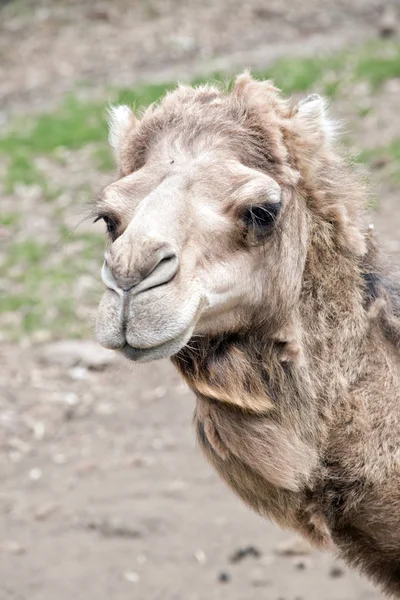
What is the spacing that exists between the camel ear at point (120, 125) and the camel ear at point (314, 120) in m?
0.73

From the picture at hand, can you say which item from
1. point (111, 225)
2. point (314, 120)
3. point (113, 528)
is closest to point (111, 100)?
point (113, 528)

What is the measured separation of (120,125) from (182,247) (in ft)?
3.51

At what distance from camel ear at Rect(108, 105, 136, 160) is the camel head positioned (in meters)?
0.03

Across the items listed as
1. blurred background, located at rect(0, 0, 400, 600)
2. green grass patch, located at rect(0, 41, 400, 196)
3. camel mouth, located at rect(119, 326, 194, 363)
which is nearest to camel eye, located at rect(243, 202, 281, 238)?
camel mouth, located at rect(119, 326, 194, 363)

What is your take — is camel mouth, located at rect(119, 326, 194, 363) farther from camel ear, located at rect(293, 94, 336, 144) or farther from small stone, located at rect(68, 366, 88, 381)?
small stone, located at rect(68, 366, 88, 381)

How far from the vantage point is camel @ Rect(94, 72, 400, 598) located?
12.6 ft

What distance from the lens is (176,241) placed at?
3602mm

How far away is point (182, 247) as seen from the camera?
3641mm

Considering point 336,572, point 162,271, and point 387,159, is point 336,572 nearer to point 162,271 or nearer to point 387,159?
point 162,271

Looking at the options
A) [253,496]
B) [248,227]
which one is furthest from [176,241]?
[253,496]

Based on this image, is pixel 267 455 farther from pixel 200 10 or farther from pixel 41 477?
pixel 200 10

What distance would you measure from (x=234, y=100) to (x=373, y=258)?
0.91 meters

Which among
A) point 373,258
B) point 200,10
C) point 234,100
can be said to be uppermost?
point 234,100

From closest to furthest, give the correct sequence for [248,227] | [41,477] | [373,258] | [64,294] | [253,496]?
[248,227], [253,496], [373,258], [41,477], [64,294]
